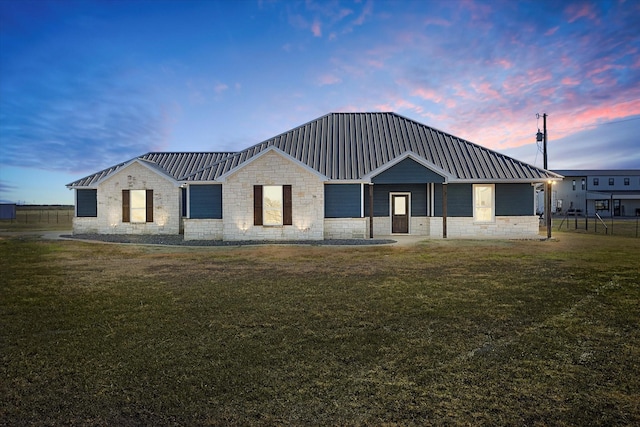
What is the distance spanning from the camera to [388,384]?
367cm

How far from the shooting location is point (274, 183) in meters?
17.9

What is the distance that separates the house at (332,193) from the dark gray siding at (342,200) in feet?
0.17

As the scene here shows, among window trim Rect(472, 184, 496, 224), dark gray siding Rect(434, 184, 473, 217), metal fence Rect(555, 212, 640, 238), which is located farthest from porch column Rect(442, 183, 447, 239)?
metal fence Rect(555, 212, 640, 238)

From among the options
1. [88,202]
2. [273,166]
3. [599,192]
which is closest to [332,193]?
[273,166]

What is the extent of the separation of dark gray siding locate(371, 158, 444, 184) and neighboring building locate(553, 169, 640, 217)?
42312mm

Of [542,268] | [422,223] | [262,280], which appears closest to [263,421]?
[262,280]

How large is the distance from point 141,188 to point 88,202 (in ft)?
12.8

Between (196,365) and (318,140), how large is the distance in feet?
62.5

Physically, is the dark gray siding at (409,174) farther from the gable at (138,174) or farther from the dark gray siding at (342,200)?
the gable at (138,174)

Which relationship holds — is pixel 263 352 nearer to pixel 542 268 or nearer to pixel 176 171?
pixel 542 268

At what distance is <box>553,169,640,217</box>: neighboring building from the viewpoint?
49531 mm

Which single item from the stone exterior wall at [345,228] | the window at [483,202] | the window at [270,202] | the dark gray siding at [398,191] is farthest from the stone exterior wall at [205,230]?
the window at [483,202]

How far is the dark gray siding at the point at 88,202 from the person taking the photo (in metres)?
22.7

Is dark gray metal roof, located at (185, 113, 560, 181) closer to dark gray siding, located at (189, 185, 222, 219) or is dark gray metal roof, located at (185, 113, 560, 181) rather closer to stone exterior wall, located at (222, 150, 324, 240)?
dark gray siding, located at (189, 185, 222, 219)
